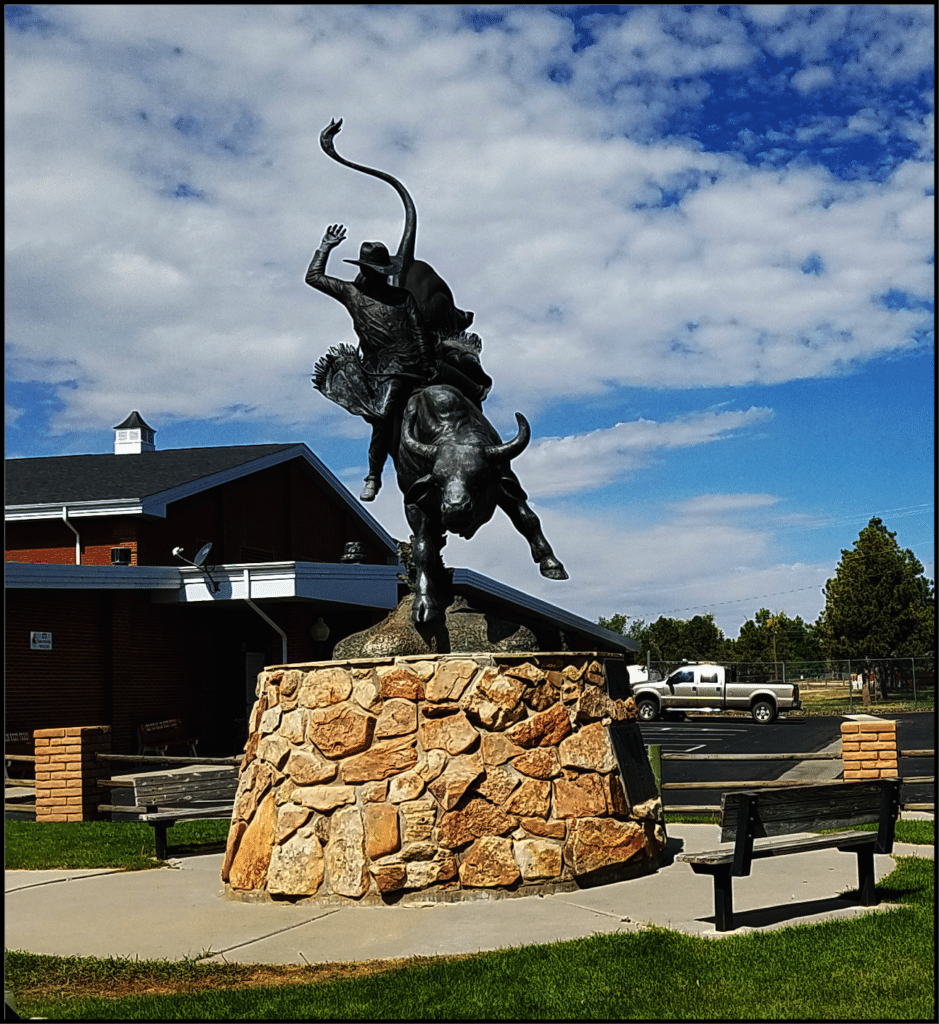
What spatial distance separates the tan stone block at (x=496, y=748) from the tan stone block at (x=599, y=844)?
2.05 feet

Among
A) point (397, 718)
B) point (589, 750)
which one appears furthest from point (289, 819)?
point (589, 750)

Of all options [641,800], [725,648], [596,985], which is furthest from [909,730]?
[725,648]

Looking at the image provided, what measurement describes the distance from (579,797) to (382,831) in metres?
1.28

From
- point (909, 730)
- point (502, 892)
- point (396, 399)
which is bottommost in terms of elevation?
point (909, 730)

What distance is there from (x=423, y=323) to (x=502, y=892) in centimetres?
430

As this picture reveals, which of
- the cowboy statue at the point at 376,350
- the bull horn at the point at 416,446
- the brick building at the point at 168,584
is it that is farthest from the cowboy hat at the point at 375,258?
the brick building at the point at 168,584

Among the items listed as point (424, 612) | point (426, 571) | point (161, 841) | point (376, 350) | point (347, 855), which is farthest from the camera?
point (161, 841)

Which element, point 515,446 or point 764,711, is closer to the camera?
point 515,446

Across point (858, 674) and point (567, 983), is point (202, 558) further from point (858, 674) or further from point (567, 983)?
point (858, 674)

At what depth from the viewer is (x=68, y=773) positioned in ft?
41.7

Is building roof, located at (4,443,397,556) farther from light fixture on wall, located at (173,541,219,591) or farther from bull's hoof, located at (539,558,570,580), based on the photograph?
bull's hoof, located at (539,558,570,580)

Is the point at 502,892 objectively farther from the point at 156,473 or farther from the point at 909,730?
the point at 909,730

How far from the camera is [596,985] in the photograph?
16.9 ft

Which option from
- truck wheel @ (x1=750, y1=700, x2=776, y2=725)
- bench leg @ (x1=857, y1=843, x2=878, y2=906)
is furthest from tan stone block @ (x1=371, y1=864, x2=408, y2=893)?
truck wheel @ (x1=750, y1=700, x2=776, y2=725)
